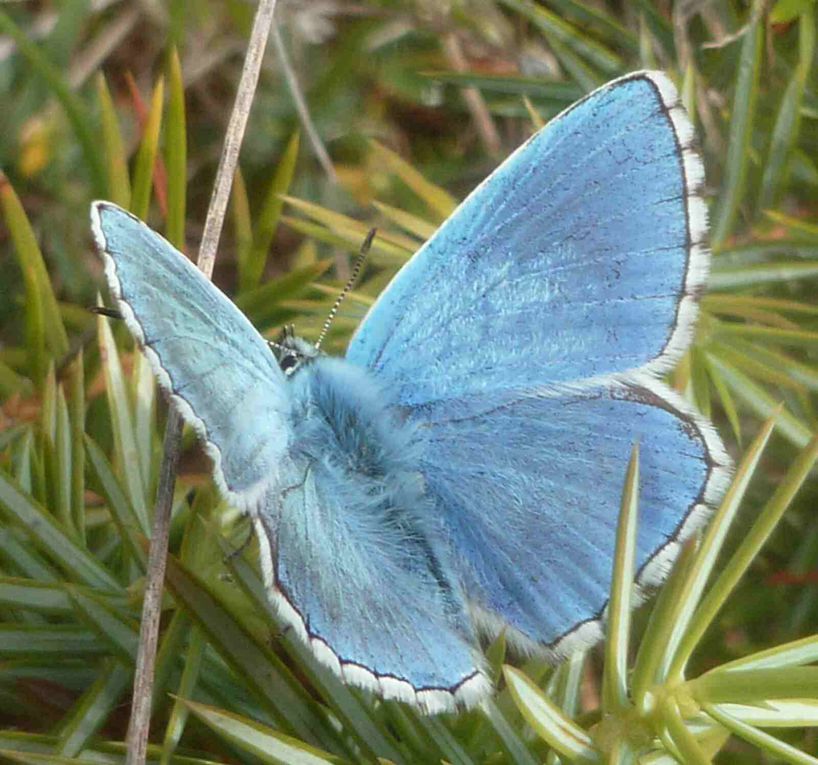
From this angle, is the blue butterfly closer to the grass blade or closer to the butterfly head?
the butterfly head

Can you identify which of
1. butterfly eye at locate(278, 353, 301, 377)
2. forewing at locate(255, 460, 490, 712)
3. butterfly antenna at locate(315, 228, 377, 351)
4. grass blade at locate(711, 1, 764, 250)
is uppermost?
grass blade at locate(711, 1, 764, 250)

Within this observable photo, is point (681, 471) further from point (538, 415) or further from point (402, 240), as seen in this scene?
point (402, 240)

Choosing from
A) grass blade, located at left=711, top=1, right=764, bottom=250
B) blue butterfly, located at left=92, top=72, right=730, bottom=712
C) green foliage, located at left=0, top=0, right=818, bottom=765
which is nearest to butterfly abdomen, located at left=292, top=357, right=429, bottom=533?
blue butterfly, located at left=92, top=72, right=730, bottom=712

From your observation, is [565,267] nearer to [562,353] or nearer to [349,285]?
[562,353]

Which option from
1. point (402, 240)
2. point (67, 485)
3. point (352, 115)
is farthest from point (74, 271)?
point (67, 485)

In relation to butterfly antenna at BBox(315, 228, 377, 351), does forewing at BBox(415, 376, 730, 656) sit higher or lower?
lower

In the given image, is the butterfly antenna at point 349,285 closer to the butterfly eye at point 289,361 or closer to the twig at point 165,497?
the butterfly eye at point 289,361
